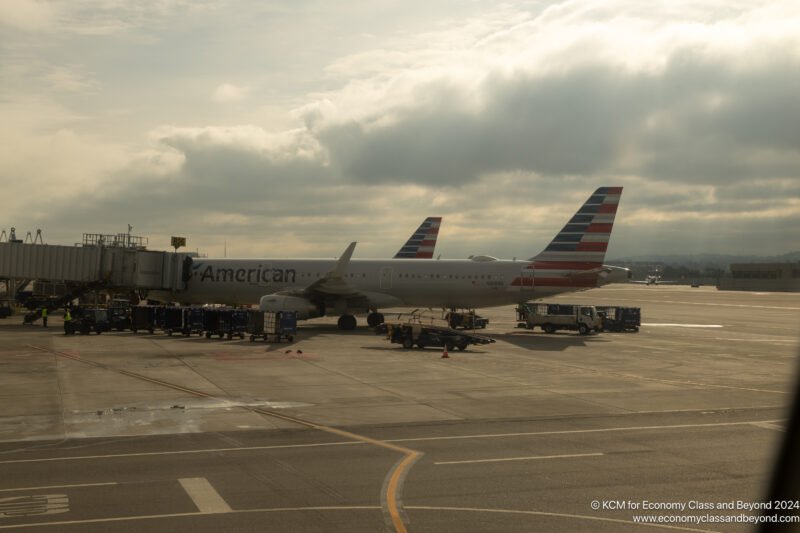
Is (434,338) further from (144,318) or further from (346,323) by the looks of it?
(144,318)

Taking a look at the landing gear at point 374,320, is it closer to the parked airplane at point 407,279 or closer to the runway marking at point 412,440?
the parked airplane at point 407,279

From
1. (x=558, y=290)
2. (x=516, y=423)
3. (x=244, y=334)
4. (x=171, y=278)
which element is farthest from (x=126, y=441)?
(x=171, y=278)

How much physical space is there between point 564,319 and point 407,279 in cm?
1187

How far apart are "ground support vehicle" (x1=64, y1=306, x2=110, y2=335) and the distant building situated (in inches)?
6512

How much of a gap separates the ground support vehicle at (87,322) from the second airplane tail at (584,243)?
30256 mm

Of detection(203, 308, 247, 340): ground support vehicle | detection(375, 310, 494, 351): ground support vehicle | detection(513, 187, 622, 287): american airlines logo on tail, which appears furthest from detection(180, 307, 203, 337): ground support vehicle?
detection(513, 187, 622, 287): american airlines logo on tail

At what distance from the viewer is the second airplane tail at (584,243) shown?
52344 millimetres

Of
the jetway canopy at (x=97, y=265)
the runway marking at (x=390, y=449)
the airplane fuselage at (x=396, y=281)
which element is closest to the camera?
the runway marking at (x=390, y=449)

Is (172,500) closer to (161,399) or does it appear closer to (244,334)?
(161,399)

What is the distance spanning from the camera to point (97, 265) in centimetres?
6056

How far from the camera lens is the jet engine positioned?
173 feet

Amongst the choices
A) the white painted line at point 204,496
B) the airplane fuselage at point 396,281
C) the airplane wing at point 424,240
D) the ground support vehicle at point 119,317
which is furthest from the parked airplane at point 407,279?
the white painted line at point 204,496

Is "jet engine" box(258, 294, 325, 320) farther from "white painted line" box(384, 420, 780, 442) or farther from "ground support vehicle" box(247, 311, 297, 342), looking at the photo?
"white painted line" box(384, 420, 780, 442)

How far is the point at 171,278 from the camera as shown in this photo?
203 ft
